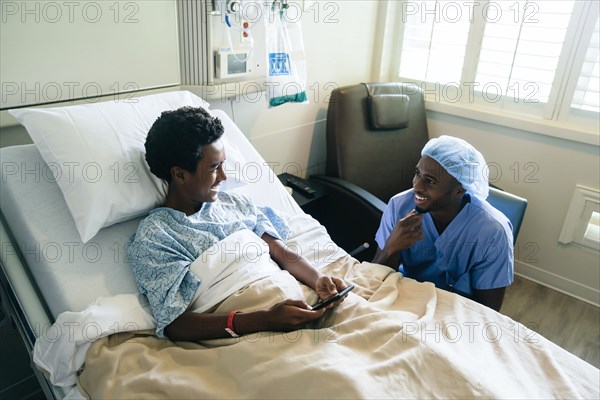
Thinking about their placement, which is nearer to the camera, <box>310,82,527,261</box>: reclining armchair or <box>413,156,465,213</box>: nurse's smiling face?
<box>413,156,465,213</box>: nurse's smiling face

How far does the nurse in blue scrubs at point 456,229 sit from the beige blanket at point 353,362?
27cm

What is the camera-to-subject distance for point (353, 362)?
920 mm

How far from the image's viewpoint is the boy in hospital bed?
3.46 feet

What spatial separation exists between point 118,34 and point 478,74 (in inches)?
70.2

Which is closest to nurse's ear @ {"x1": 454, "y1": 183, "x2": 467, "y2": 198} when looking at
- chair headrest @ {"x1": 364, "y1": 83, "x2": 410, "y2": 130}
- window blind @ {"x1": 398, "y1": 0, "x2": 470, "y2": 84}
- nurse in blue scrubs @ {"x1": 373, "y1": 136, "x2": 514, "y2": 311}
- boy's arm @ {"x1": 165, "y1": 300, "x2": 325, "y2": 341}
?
nurse in blue scrubs @ {"x1": 373, "y1": 136, "x2": 514, "y2": 311}

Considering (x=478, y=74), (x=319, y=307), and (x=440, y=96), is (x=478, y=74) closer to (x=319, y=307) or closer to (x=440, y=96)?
(x=440, y=96)

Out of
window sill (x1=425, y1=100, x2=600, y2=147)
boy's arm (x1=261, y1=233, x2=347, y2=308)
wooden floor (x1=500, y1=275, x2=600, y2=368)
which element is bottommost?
wooden floor (x1=500, y1=275, x2=600, y2=368)

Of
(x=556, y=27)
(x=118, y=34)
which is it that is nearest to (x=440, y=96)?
(x=556, y=27)

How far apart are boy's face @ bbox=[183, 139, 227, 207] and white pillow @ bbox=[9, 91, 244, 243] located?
0.12 m

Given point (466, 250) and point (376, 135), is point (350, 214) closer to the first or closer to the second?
point (376, 135)

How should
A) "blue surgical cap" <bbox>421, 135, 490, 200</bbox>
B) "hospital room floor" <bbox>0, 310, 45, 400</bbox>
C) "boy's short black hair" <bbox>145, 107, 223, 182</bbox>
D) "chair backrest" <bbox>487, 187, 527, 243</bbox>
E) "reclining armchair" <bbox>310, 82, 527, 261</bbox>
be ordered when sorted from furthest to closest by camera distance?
1. "reclining armchair" <bbox>310, 82, 527, 261</bbox>
2. "chair backrest" <bbox>487, 187, 527, 243</bbox>
3. "hospital room floor" <bbox>0, 310, 45, 400</bbox>
4. "blue surgical cap" <bbox>421, 135, 490, 200</bbox>
5. "boy's short black hair" <bbox>145, 107, 223, 182</bbox>

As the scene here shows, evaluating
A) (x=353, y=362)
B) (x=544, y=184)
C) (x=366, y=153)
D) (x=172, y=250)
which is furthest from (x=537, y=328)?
(x=172, y=250)

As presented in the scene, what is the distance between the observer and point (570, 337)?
2.03 metres

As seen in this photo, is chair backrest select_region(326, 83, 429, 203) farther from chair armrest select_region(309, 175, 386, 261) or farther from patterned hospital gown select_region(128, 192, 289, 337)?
patterned hospital gown select_region(128, 192, 289, 337)
